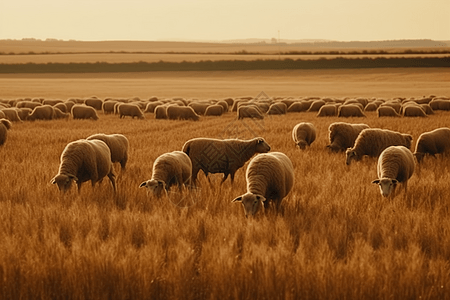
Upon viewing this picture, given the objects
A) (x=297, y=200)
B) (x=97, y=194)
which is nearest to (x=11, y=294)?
(x=97, y=194)

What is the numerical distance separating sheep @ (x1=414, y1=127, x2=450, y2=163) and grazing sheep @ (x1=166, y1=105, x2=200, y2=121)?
1629 centimetres

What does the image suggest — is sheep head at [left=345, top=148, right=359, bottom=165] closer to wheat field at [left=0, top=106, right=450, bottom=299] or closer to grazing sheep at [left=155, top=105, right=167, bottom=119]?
wheat field at [left=0, top=106, right=450, bottom=299]

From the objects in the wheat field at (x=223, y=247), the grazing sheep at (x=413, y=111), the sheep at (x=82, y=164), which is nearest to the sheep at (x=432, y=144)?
the wheat field at (x=223, y=247)

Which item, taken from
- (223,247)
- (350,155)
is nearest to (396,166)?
(350,155)

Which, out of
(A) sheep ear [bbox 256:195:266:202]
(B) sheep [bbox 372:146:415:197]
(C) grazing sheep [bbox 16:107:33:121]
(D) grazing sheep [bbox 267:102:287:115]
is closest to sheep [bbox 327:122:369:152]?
(B) sheep [bbox 372:146:415:197]

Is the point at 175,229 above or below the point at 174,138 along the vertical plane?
above

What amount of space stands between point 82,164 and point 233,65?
304 ft

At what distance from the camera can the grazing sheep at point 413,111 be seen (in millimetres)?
25984

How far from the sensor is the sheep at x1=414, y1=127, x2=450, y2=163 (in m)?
12.0

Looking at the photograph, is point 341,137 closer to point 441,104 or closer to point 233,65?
point 441,104

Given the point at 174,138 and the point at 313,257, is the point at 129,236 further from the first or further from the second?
the point at 174,138

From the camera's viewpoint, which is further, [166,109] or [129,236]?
[166,109]

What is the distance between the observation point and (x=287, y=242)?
14.9 feet

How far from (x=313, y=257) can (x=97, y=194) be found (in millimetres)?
4330
